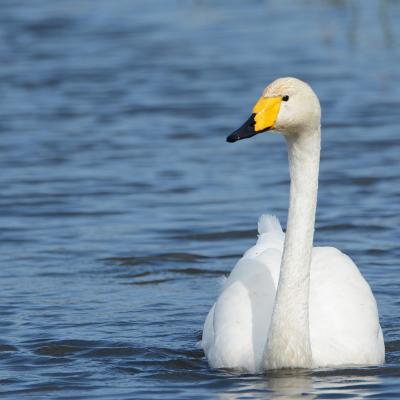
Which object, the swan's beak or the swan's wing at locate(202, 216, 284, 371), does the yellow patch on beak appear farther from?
the swan's wing at locate(202, 216, 284, 371)

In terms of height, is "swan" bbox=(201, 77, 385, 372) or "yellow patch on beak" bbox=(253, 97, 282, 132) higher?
"yellow patch on beak" bbox=(253, 97, 282, 132)

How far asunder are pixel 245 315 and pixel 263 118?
4.30ft

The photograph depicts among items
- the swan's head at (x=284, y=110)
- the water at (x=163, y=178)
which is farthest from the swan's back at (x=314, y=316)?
the swan's head at (x=284, y=110)

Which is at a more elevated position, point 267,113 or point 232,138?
point 267,113

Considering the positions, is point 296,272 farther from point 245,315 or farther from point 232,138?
point 232,138

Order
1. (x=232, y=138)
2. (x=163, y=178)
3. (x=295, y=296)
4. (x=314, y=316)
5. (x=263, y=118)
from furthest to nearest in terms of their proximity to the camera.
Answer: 1. (x=163, y=178)
2. (x=314, y=316)
3. (x=295, y=296)
4. (x=263, y=118)
5. (x=232, y=138)

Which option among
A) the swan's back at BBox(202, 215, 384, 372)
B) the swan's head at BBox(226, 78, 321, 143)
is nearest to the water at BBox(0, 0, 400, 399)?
the swan's back at BBox(202, 215, 384, 372)

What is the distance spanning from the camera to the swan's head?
6.87 meters

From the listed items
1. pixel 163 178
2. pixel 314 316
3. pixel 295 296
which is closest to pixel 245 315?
pixel 314 316

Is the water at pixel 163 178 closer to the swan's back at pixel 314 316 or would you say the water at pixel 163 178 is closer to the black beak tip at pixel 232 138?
the swan's back at pixel 314 316

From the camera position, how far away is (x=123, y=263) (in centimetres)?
1059

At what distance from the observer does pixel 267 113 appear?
22.6 ft

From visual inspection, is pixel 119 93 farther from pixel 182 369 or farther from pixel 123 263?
pixel 182 369

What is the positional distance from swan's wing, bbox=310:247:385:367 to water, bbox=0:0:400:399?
112 mm
